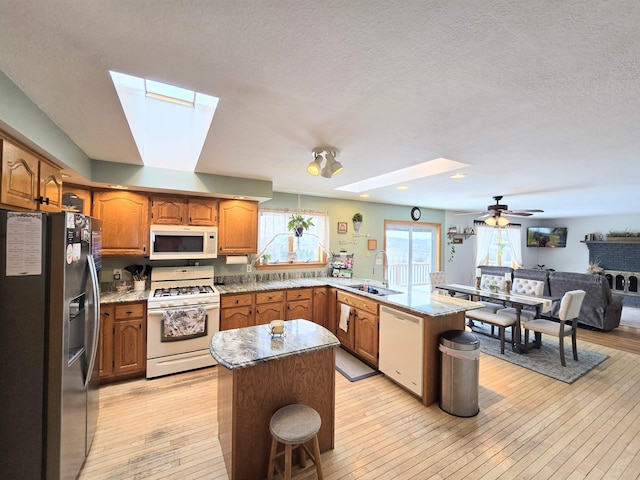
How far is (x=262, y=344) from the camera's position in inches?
73.1

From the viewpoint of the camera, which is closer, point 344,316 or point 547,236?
point 344,316

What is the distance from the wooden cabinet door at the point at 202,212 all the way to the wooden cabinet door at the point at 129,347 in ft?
4.42

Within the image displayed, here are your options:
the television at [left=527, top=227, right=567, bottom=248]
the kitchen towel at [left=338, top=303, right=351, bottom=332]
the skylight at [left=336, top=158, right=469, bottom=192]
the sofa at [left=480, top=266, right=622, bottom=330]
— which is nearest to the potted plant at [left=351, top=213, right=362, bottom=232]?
the skylight at [left=336, top=158, right=469, bottom=192]

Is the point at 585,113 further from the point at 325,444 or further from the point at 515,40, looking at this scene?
the point at 325,444

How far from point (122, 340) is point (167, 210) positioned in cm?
156

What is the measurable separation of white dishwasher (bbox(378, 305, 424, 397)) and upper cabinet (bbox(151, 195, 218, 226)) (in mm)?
2564

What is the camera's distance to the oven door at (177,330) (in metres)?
2.94

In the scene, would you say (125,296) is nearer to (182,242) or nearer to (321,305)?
(182,242)

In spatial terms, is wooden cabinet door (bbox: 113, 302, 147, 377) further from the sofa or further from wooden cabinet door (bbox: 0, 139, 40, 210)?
the sofa

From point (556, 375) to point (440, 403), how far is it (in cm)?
176

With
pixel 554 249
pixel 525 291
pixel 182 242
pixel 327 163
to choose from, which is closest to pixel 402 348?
pixel 327 163

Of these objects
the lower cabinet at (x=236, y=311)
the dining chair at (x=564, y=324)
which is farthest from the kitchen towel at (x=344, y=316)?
the dining chair at (x=564, y=324)

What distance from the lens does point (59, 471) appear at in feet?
4.81

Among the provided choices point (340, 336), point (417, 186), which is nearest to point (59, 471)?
point (340, 336)
